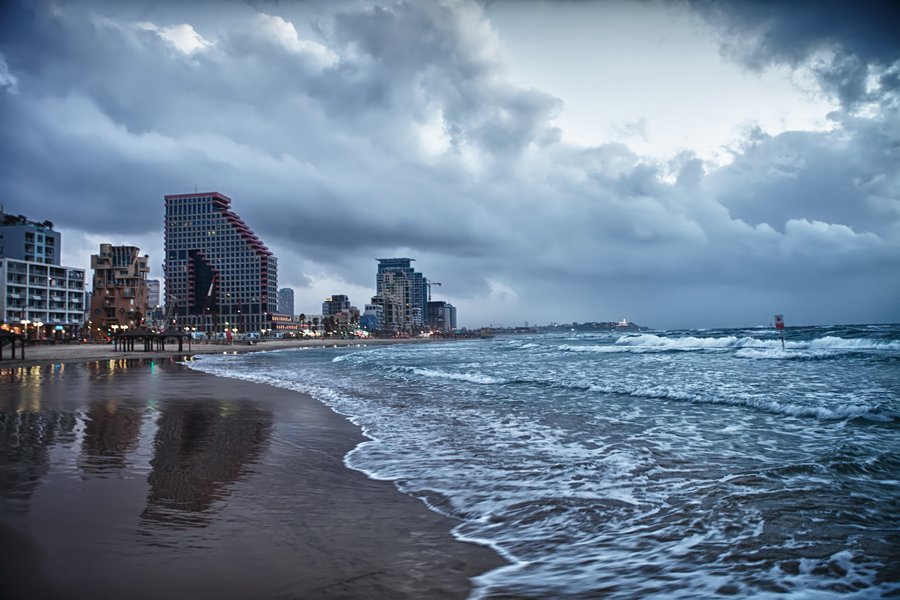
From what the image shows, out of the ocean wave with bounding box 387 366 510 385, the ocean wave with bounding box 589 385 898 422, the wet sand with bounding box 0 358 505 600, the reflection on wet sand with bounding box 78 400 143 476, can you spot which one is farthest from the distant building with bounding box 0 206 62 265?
the ocean wave with bounding box 589 385 898 422

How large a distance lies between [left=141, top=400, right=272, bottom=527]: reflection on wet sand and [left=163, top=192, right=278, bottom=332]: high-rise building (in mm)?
196887

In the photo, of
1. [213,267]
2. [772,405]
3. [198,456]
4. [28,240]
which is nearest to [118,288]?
[28,240]

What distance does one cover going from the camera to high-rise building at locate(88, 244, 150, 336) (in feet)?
319

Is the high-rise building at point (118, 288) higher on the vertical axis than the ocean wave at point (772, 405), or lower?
higher

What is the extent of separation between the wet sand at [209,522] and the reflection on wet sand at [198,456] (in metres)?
0.03

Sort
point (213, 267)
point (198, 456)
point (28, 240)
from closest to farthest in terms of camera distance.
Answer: point (198, 456), point (28, 240), point (213, 267)

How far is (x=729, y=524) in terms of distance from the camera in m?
4.46

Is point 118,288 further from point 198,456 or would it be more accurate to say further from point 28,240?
point 198,456

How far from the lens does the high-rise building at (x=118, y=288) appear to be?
319ft

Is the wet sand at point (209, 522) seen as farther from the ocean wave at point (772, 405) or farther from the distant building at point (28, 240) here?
the distant building at point (28, 240)

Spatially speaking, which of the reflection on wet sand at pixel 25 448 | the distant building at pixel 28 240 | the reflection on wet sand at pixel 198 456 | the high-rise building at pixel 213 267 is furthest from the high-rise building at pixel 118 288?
the reflection on wet sand at pixel 198 456

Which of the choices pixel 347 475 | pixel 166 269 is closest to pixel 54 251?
pixel 166 269

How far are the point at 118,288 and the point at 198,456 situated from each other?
115 meters

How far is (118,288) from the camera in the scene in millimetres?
98750
